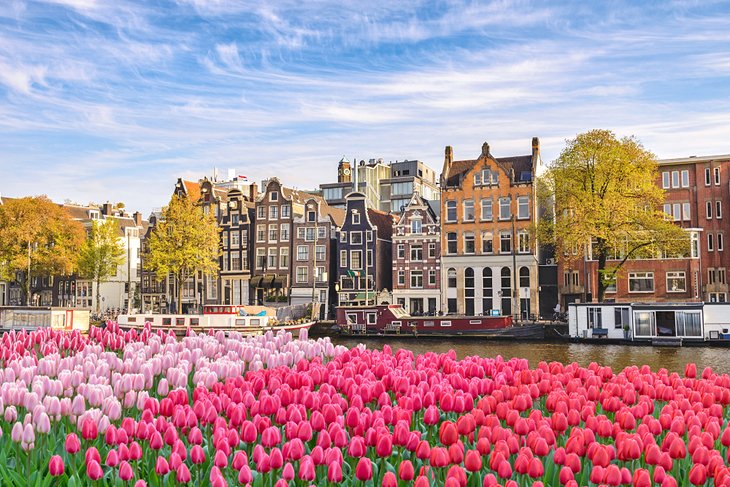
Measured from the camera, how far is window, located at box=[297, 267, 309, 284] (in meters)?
62.8

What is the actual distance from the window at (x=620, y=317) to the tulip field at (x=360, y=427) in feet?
106

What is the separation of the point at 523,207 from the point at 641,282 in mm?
9819

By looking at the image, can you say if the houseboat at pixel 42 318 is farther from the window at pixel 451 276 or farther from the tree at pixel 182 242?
the window at pixel 451 276

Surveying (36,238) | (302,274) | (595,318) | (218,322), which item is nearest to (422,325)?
(595,318)

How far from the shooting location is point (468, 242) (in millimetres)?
57938

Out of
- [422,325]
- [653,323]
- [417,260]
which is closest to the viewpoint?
[653,323]

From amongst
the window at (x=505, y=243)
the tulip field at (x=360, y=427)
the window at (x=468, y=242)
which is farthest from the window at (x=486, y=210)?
the tulip field at (x=360, y=427)

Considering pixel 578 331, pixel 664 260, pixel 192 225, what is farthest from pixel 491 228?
pixel 192 225

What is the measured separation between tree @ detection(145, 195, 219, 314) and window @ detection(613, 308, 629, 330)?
30095 millimetres

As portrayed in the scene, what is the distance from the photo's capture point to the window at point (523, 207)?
56062 millimetres

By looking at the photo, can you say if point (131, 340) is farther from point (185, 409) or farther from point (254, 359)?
point (185, 409)

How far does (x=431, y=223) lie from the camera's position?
59.2 m

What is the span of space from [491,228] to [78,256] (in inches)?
1359

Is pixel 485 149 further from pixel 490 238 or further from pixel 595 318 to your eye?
pixel 595 318
